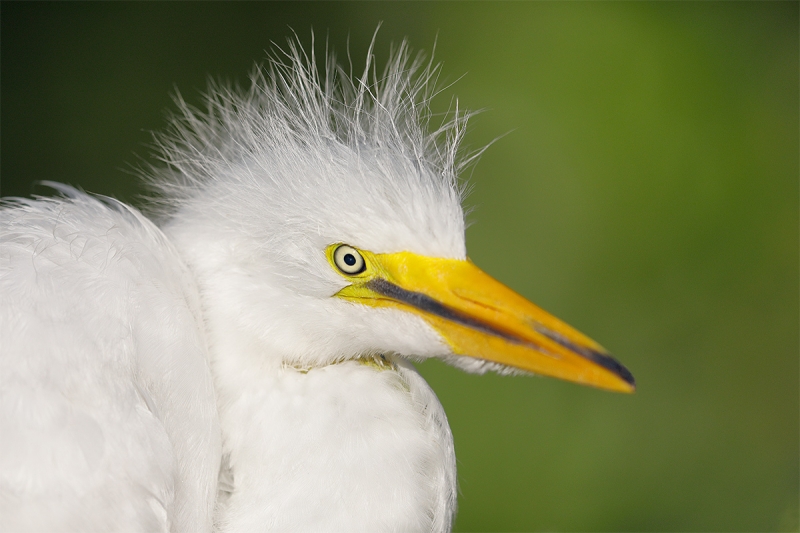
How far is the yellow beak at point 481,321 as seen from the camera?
0.80 meters

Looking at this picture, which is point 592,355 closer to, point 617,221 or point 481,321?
point 481,321

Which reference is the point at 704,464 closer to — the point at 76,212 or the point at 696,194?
the point at 696,194

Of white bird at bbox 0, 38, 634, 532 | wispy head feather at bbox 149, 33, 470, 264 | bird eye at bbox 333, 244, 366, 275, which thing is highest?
wispy head feather at bbox 149, 33, 470, 264

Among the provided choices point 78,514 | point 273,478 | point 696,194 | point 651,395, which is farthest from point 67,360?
point 696,194

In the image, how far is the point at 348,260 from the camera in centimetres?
82

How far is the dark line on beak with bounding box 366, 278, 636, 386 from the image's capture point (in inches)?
31.7

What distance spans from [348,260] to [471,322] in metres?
0.16

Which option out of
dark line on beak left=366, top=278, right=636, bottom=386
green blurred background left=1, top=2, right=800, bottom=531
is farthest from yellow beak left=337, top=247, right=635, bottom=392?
green blurred background left=1, top=2, right=800, bottom=531

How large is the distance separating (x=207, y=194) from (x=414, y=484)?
0.45 metres

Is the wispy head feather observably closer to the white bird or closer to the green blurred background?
the white bird

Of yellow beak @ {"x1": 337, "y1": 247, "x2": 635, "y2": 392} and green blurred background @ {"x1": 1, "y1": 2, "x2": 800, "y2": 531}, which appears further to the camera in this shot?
green blurred background @ {"x1": 1, "y1": 2, "x2": 800, "y2": 531}

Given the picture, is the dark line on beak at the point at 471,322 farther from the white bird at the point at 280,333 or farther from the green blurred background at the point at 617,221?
the green blurred background at the point at 617,221

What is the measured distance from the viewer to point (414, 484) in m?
0.80

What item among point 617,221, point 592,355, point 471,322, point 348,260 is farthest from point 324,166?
point 617,221
